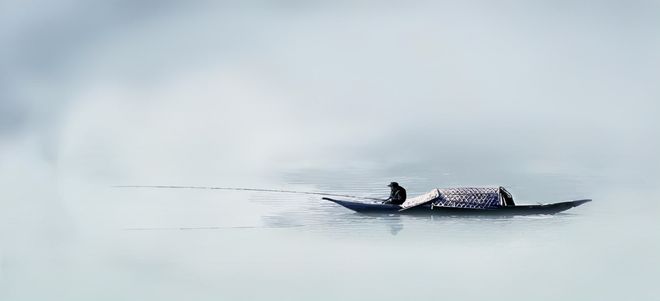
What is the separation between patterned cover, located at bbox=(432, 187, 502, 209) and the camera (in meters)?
9.42

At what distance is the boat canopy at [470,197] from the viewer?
30.9ft

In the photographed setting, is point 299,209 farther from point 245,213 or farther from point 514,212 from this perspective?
point 514,212

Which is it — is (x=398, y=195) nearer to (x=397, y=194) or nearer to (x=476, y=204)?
(x=397, y=194)

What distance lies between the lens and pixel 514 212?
9.41m

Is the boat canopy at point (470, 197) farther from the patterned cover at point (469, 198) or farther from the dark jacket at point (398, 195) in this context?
the dark jacket at point (398, 195)

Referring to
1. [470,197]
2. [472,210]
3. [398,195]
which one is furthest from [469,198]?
[398,195]

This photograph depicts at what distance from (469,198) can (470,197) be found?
0.05 ft

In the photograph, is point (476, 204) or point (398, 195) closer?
point (476, 204)

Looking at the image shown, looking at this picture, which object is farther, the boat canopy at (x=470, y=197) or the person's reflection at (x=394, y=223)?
the boat canopy at (x=470, y=197)

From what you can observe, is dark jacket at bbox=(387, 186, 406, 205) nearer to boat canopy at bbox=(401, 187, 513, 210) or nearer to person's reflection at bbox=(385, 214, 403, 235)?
person's reflection at bbox=(385, 214, 403, 235)

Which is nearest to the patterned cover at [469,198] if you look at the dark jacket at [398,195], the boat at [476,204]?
the boat at [476,204]

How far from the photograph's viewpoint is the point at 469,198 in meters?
9.45

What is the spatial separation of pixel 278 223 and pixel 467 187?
6.38 ft

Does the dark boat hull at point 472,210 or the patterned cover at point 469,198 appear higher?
the patterned cover at point 469,198
